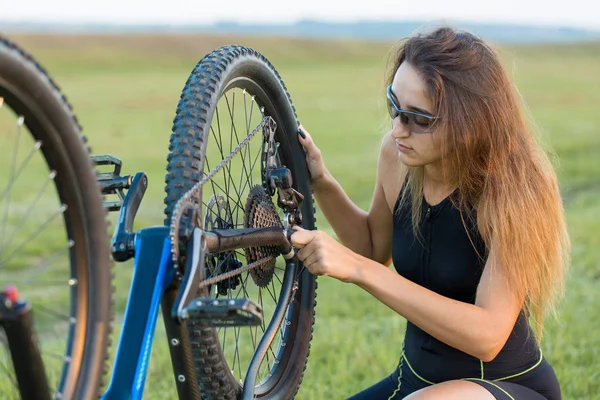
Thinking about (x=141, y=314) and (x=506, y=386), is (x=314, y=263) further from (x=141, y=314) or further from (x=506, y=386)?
(x=506, y=386)

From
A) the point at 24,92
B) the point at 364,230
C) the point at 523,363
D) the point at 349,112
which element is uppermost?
the point at 24,92

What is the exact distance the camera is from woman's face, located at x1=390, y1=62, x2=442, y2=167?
288cm

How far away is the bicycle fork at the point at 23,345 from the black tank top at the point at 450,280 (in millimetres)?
1599

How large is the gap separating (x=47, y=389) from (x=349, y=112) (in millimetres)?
21819

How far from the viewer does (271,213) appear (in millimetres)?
3000

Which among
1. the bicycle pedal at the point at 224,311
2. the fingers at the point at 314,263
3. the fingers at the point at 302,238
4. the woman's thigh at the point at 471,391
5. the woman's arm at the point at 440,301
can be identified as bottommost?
the woman's thigh at the point at 471,391

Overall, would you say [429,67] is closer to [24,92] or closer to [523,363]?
[523,363]

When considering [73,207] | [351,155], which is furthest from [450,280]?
[351,155]

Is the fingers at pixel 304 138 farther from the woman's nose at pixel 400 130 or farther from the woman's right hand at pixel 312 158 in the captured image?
the woman's nose at pixel 400 130

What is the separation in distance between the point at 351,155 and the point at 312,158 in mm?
12036

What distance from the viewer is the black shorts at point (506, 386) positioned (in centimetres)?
304

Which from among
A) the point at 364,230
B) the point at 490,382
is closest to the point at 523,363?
the point at 490,382

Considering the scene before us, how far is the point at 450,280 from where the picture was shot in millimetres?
3137

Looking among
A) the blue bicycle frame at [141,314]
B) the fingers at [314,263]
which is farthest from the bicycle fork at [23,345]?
the fingers at [314,263]
